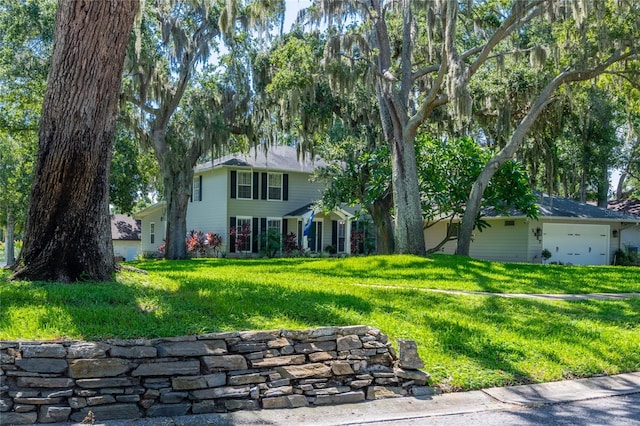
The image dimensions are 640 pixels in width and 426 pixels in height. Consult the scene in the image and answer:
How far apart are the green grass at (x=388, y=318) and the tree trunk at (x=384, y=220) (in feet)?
39.2

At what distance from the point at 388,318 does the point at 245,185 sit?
22435 millimetres

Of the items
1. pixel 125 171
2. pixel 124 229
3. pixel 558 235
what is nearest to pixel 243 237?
pixel 125 171

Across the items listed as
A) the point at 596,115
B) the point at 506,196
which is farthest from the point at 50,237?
the point at 596,115

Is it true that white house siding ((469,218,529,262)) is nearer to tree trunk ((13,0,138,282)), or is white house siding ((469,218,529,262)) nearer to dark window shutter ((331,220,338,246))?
dark window shutter ((331,220,338,246))

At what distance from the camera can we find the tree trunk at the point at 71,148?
25.5 feet

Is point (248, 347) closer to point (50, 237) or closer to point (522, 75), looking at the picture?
point (50, 237)

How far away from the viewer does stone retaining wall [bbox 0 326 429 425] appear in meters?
5.15

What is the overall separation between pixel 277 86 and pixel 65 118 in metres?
11.8

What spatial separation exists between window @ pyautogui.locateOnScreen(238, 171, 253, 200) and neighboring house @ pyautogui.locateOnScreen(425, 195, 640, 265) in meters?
11.0

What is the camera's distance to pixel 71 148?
25.6ft

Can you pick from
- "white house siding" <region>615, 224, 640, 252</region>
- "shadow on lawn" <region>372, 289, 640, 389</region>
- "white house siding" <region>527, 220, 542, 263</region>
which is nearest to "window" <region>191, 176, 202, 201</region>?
"white house siding" <region>527, 220, 542, 263</region>

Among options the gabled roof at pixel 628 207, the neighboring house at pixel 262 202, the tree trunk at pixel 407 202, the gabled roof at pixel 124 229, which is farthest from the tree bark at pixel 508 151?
the gabled roof at pixel 124 229

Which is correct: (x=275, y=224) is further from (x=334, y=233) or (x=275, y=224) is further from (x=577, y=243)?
(x=577, y=243)

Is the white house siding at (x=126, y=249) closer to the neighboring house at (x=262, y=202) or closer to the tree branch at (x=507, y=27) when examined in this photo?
the neighboring house at (x=262, y=202)
